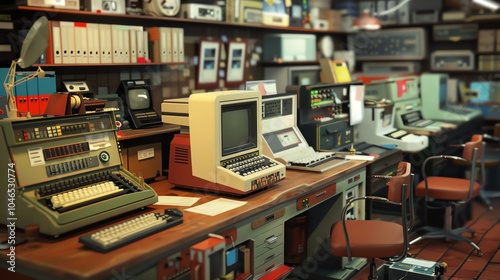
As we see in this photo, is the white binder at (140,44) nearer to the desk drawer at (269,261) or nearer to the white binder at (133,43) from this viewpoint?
the white binder at (133,43)

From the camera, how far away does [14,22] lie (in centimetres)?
362

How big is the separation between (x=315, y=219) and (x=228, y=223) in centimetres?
149

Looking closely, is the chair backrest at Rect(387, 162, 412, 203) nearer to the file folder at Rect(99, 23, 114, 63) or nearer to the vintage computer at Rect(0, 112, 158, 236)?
the vintage computer at Rect(0, 112, 158, 236)

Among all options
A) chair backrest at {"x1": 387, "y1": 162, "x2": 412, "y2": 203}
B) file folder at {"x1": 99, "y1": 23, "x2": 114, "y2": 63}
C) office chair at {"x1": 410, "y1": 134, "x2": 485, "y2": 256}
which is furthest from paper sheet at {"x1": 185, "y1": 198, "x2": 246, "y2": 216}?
office chair at {"x1": 410, "y1": 134, "x2": 485, "y2": 256}

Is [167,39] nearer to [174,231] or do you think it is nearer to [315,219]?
[315,219]

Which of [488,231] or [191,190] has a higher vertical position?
[191,190]

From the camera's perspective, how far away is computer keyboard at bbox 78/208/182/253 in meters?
2.10

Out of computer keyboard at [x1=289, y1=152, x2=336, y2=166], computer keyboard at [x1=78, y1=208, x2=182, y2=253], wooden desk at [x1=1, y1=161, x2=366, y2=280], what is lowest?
wooden desk at [x1=1, y1=161, x2=366, y2=280]

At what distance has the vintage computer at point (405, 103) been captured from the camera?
208 inches

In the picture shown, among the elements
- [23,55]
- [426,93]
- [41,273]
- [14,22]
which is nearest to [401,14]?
[426,93]

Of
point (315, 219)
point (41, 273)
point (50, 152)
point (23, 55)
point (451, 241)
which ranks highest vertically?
point (23, 55)

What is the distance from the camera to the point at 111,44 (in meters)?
4.05

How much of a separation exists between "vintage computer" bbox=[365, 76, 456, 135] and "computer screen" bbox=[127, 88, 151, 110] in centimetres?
218

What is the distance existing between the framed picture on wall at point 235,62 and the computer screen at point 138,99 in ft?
5.82
